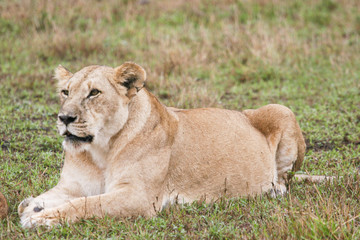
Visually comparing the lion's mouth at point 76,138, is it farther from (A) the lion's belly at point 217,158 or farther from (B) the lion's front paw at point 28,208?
(A) the lion's belly at point 217,158

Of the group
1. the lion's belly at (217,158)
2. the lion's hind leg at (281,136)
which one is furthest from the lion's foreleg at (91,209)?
the lion's hind leg at (281,136)

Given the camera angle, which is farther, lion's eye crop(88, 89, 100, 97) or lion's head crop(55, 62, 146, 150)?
lion's eye crop(88, 89, 100, 97)

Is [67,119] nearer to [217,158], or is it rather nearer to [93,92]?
[93,92]

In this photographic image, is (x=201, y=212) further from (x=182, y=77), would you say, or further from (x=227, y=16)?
(x=227, y=16)

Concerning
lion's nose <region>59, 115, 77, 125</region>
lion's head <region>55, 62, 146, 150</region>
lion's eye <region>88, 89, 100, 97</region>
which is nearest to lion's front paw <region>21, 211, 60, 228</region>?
lion's head <region>55, 62, 146, 150</region>

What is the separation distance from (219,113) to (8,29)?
22.1 feet

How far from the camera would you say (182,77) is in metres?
8.12

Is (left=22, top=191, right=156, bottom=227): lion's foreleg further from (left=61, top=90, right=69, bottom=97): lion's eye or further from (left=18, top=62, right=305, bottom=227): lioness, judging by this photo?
(left=61, top=90, right=69, bottom=97): lion's eye

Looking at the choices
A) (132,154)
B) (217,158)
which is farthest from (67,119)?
(217,158)

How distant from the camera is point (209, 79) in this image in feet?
28.0

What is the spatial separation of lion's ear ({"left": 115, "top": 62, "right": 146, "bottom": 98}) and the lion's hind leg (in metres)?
1.44

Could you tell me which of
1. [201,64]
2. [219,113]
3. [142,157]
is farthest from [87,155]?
[201,64]

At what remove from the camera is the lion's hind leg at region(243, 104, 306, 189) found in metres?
4.97

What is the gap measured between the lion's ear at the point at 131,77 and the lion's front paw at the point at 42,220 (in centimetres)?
103
